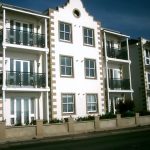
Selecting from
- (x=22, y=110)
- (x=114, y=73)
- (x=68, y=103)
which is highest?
(x=114, y=73)

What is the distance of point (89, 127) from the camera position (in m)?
22.4

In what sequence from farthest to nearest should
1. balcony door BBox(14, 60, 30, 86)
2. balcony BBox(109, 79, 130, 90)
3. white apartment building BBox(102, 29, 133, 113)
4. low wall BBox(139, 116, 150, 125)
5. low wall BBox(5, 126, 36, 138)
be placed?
balcony BBox(109, 79, 130, 90) < white apartment building BBox(102, 29, 133, 113) < low wall BBox(139, 116, 150, 125) < balcony door BBox(14, 60, 30, 86) < low wall BBox(5, 126, 36, 138)

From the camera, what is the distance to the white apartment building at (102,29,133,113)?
96.6 feet

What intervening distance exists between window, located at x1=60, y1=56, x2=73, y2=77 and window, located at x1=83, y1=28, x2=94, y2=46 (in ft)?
9.49

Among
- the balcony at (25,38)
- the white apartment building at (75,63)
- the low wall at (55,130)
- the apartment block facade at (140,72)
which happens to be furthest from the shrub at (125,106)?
the balcony at (25,38)

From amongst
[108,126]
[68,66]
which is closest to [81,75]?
[68,66]

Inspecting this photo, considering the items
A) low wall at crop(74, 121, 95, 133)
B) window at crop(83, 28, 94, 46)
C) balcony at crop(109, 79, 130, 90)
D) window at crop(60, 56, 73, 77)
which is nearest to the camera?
low wall at crop(74, 121, 95, 133)

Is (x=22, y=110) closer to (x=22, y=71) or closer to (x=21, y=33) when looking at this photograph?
(x=22, y=71)

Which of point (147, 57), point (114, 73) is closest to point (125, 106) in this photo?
point (114, 73)

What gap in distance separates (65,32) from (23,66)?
5259mm

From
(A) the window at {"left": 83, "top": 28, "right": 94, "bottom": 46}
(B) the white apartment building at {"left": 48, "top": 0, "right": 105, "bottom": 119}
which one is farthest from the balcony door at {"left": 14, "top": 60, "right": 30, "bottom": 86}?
(A) the window at {"left": 83, "top": 28, "right": 94, "bottom": 46}

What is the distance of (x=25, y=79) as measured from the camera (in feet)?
75.4

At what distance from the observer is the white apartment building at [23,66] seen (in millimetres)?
22031

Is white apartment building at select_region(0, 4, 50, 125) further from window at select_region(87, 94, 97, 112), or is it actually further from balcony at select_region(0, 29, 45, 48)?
window at select_region(87, 94, 97, 112)
